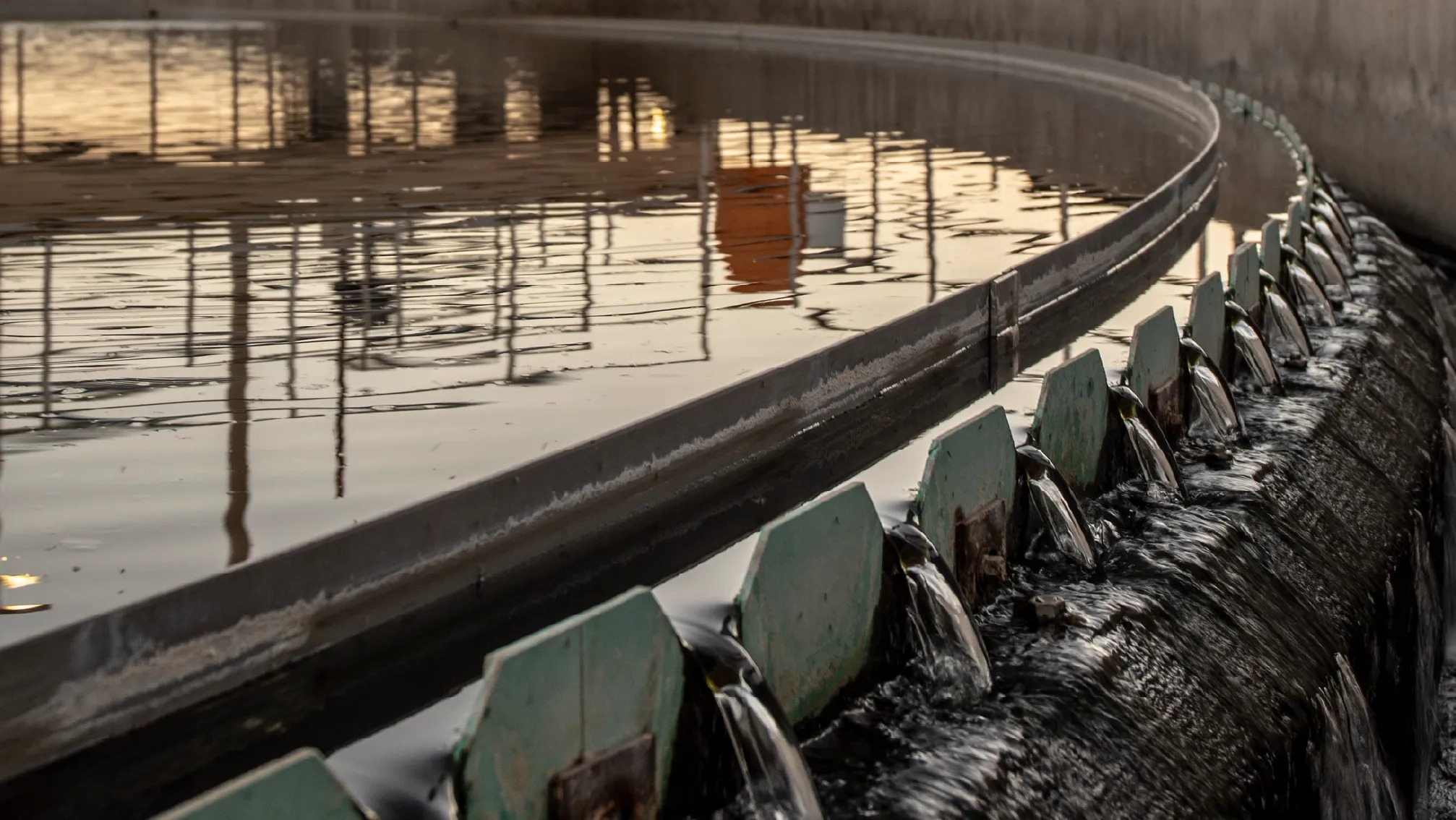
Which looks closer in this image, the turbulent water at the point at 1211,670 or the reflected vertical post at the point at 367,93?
the turbulent water at the point at 1211,670

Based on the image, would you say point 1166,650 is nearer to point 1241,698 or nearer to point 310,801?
point 1241,698

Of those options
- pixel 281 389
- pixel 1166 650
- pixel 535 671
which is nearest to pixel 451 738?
pixel 535 671

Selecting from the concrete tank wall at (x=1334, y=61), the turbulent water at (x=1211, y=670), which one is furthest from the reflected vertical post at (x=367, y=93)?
the turbulent water at (x=1211, y=670)

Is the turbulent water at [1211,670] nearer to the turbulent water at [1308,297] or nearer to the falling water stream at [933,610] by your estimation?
the falling water stream at [933,610]

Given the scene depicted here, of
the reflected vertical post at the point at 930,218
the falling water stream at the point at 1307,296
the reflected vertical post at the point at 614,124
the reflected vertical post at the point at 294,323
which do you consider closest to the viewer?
the reflected vertical post at the point at 294,323

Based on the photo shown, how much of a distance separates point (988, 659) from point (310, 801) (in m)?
1.10

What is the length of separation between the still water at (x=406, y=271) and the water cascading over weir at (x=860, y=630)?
0.29 m

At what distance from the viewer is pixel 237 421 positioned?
3.09 meters

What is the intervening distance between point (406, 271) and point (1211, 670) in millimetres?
2812

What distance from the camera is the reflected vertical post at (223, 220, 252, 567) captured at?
97.7 inches

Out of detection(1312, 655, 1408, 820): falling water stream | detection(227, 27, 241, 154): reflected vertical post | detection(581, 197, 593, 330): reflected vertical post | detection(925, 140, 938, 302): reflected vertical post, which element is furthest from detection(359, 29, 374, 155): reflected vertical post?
detection(1312, 655, 1408, 820): falling water stream

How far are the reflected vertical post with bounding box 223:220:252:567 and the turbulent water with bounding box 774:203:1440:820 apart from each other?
3.26ft

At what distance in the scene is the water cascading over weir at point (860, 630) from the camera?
1774 millimetres

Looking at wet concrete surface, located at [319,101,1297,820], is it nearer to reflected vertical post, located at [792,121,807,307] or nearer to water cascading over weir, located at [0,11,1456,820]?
water cascading over weir, located at [0,11,1456,820]
